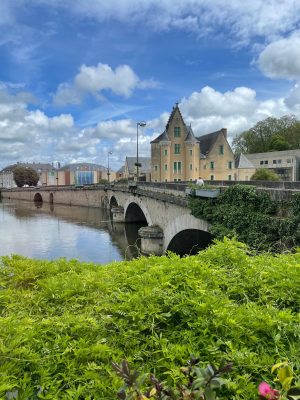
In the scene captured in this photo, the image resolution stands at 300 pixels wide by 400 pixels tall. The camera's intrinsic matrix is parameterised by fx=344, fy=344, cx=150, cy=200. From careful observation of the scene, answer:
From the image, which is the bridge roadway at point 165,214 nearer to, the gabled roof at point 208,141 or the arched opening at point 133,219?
the arched opening at point 133,219

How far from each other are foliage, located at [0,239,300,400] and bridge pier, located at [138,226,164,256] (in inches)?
810

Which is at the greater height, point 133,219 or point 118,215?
point 118,215

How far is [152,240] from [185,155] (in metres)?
29.8

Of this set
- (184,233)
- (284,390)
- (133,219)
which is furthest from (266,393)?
(133,219)

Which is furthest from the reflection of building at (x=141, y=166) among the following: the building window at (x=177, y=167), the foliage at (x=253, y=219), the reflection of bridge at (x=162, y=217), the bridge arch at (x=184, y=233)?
the foliage at (x=253, y=219)

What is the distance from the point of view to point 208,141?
55188mm

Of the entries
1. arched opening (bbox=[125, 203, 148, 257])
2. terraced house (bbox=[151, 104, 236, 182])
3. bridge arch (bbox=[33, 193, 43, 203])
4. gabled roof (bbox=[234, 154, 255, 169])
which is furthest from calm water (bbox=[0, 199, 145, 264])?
bridge arch (bbox=[33, 193, 43, 203])

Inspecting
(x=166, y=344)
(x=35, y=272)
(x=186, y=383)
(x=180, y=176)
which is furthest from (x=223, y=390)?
(x=180, y=176)

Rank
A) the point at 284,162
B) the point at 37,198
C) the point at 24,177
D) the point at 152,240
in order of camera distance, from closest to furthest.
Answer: the point at 152,240
the point at 284,162
the point at 37,198
the point at 24,177

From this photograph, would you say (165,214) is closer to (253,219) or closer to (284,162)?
(253,219)

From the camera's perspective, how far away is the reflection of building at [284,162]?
2422 inches

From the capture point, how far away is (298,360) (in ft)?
8.04

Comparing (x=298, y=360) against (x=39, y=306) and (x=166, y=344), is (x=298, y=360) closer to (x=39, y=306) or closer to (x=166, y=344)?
(x=166, y=344)

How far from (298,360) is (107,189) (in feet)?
189
